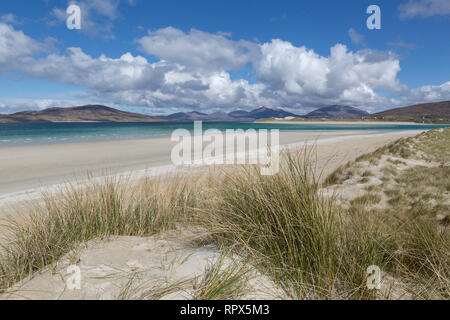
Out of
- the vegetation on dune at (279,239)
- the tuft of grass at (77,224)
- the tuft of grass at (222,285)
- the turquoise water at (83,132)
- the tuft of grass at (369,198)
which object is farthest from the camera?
the turquoise water at (83,132)

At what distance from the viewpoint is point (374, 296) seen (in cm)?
194

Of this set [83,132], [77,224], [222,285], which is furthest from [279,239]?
[83,132]

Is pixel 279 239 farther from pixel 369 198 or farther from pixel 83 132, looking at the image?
pixel 83 132

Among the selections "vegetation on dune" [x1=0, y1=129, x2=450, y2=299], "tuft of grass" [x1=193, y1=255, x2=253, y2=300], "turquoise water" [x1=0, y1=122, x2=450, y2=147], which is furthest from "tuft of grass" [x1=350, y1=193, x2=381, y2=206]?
"turquoise water" [x1=0, y1=122, x2=450, y2=147]

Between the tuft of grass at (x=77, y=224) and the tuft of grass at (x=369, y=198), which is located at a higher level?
the tuft of grass at (x=77, y=224)

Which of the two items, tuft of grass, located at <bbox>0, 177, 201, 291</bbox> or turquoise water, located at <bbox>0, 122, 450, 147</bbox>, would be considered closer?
tuft of grass, located at <bbox>0, 177, 201, 291</bbox>

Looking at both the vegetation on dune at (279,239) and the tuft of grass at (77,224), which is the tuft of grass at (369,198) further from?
the tuft of grass at (77,224)

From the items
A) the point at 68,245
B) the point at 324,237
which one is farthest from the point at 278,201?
the point at 68,245

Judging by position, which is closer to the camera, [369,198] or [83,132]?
[369,198]

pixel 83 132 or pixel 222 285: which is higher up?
pixel 83 132

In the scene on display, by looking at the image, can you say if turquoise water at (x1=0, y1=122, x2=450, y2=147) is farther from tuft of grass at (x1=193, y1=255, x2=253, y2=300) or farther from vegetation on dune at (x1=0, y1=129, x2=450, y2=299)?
tuft of grass at (x1=193, y1=255, x2=253, y2=300)

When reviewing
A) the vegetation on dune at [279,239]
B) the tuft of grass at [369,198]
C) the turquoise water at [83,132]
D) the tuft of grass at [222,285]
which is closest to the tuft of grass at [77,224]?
the vegetation on dune at [279,239]
